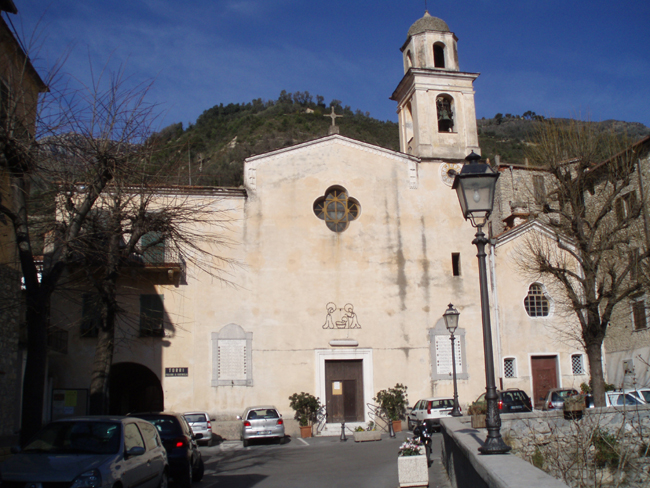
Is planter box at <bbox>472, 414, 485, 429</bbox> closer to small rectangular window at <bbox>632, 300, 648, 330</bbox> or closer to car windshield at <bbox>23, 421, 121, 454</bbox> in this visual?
car windshield at <bbox>23, 421, 121, 454</bbox>

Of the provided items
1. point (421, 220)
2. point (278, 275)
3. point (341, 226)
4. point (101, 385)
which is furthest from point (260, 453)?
point (421, 220)

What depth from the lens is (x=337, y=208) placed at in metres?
25.9

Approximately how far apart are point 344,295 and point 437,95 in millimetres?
9963

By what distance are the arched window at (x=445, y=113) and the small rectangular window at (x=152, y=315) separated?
14372 mm

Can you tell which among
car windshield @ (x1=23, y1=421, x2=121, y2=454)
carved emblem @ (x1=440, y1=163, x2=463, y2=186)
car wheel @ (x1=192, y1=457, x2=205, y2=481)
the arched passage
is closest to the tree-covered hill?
the arched passage

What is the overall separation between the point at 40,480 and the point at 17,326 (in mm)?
11216

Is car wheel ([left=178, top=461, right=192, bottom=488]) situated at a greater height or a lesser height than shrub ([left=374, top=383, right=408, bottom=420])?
lesser

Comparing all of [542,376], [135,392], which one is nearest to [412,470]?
[542,376]

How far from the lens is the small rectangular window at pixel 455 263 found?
2596 cm

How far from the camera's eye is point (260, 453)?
18.9m

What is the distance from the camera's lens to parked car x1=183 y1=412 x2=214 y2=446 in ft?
66.8

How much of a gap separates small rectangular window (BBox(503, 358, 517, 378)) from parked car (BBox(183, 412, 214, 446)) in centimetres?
1215

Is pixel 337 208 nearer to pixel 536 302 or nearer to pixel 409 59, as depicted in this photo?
pixel 409 59

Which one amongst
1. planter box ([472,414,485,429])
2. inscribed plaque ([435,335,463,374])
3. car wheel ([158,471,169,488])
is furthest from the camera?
inscribed plaque ([435,335,463,374])
